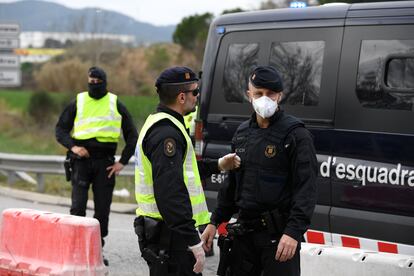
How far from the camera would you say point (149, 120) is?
13.1 feet

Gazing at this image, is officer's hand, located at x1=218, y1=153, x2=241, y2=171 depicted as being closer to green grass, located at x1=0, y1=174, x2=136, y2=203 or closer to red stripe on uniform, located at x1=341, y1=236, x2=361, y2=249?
red stripe on uniform, located at x1=341, y1=236, x2=361, y2=249

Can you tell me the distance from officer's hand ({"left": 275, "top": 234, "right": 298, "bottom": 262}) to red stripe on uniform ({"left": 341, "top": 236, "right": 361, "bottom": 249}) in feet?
5.48

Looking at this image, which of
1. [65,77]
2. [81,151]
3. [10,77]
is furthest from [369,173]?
[65,77]

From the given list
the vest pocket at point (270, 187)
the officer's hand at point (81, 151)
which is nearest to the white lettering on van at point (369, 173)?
the vest pocket at point (270, 187)

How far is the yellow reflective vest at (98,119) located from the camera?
7023mm

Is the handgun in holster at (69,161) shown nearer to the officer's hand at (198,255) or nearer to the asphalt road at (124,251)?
the asphalt road at (124,251)

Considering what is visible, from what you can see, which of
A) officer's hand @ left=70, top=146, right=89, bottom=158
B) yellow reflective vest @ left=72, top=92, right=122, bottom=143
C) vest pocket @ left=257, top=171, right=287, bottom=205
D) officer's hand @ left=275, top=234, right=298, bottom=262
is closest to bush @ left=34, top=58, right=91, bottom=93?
yellow reflective vest @ left=72, top=92, right=122, bottom=143

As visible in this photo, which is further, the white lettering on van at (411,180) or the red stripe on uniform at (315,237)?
the red stripe on uniform at (315,237)

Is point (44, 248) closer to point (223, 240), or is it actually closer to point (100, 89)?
point (223, 240)

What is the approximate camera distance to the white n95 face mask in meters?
4.04

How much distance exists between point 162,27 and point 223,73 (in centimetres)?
14356

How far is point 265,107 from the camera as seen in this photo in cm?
404

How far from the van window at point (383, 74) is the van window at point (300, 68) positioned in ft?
1.24

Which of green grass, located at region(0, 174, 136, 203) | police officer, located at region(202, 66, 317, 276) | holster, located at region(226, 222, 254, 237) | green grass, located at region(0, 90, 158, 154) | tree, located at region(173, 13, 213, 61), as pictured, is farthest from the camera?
tree, located at region(173, 13, 213, 61)
